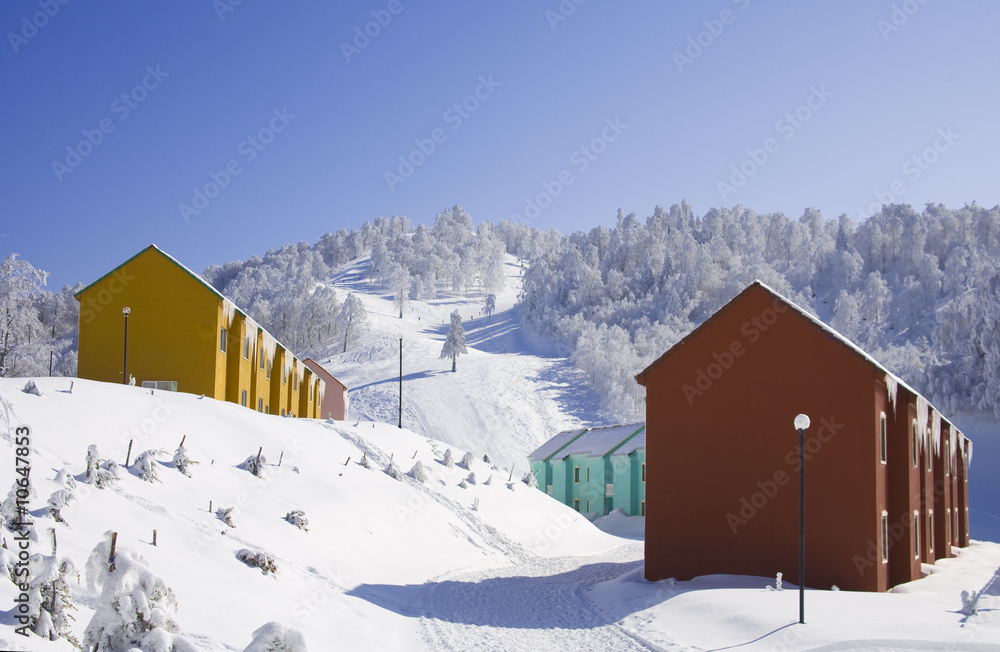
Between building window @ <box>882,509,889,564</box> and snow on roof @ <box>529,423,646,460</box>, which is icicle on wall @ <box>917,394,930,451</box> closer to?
building window @ <box>882,509,889,564</box>

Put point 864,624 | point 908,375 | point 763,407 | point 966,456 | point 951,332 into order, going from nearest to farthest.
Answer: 1. point 864,624
2. point 763,407
3. point 966,456
4. point 951,332
5. point 908,375

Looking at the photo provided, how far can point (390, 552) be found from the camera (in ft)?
71.1

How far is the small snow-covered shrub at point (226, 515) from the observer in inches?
651

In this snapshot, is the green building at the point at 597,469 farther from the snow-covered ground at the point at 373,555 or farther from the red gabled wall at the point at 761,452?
the red gabled wall at the point at 761,452

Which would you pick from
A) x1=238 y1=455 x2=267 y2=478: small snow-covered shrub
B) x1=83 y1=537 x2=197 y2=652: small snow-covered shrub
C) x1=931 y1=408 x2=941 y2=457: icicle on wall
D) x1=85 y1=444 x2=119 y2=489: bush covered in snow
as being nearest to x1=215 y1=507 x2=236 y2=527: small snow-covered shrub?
x1=85 y1=444 x2=119 y2=489: bush covered in snow

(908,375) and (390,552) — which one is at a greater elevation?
(908,375)

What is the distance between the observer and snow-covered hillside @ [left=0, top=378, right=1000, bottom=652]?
11.8 metres

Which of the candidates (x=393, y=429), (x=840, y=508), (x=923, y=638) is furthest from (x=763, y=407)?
(x=393, y=429)

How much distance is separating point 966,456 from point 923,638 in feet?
93.5

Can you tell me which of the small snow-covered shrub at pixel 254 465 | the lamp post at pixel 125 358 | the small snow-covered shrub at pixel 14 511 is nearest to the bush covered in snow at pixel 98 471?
the small snow-covered shrub at pixel 14 511

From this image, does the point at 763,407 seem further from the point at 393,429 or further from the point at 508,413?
the point at 508,413

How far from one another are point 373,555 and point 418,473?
7.48 meters

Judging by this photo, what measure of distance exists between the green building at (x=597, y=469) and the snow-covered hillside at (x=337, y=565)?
16899 mm

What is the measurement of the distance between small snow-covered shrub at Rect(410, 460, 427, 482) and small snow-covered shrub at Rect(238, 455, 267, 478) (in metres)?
7.99
